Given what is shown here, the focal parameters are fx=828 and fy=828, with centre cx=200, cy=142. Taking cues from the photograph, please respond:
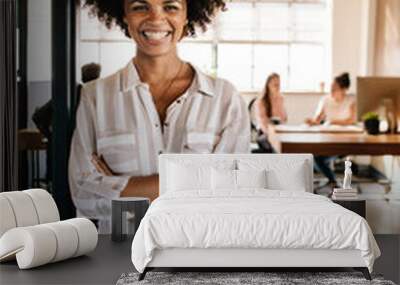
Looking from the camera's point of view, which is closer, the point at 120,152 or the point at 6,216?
the point at 6,216

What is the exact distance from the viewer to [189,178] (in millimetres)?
6820

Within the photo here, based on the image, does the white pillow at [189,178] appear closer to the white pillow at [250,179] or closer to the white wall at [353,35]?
the white pillow at [250,179]

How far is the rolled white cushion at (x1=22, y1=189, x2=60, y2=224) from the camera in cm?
626

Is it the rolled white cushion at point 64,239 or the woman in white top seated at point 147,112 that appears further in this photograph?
the woman in white top seated at point 147,112

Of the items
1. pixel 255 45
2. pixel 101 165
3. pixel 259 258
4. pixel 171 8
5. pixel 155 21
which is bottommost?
pixel 259 258

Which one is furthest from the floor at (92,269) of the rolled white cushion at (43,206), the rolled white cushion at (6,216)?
the rolled white cushion at (43,206)

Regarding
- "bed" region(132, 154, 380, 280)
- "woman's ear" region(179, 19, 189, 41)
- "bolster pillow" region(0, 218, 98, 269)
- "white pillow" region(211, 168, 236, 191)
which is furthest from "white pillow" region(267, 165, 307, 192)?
"woman's ear" region(179, 19, 189, 41)

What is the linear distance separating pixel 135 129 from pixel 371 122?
233cm

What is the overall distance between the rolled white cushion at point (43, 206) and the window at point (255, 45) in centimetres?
205

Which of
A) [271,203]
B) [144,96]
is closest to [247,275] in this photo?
[271,203]

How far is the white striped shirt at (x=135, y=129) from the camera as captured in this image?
8070 millimetres

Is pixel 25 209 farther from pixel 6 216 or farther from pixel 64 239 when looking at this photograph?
pixel 64 239

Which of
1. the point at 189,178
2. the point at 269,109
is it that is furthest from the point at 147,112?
the point at 189,178

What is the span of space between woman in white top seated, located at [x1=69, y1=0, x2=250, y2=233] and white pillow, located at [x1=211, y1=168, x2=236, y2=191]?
1.34m
